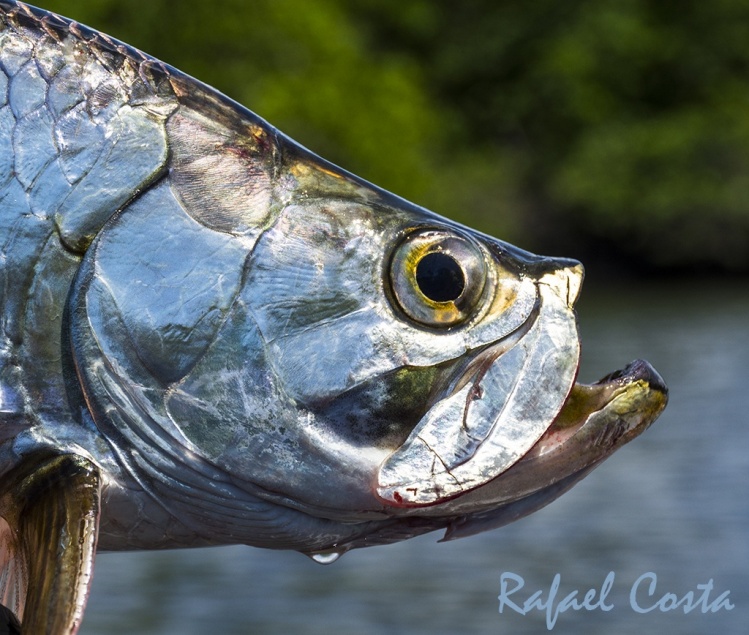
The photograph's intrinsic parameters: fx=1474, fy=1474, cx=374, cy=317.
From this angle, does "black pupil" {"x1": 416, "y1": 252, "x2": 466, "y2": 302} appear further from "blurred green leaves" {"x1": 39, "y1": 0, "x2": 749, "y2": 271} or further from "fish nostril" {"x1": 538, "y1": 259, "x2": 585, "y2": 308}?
"blurred green leaves" {"x1": 39, "y1": 0, "x2": 749, "y2": 271}

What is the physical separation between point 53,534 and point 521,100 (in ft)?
129

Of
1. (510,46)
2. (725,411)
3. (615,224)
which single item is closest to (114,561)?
(725,411)

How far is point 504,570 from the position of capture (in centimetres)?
958

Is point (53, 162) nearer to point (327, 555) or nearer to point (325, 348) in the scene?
point (325, 348)

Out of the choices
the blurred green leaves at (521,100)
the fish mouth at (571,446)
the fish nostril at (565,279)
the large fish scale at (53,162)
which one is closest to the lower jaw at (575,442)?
the fish mouth at (571,446)

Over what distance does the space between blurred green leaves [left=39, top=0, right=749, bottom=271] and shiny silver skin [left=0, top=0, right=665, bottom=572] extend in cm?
2713

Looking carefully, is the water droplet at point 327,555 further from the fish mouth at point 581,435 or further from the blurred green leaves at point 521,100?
the blurred green leaves at point 521,100

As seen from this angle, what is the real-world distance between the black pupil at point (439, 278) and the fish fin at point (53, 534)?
0.48 meters

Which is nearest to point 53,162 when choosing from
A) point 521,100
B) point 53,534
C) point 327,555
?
point 53,534

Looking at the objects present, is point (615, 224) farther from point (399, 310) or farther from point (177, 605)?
point (399, 310)

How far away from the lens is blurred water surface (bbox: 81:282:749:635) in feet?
27.4

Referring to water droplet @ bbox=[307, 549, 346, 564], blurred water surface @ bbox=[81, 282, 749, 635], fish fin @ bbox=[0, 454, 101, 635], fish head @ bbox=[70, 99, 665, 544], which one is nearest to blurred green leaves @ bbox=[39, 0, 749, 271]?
blurred water surface @ bbox=[81, 282, 749, 635]

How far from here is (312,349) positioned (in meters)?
1.89

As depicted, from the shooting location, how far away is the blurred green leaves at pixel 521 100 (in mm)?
31719
